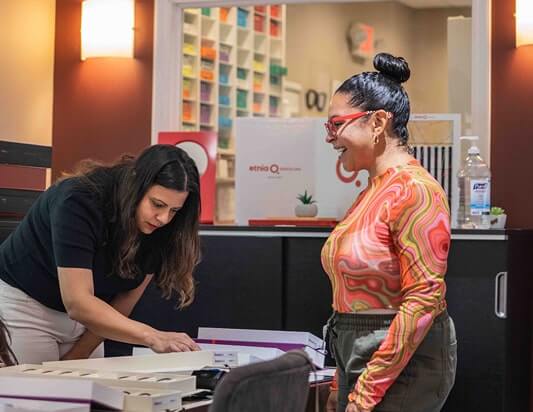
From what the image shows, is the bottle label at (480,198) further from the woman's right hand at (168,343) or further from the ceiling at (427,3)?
the ceiling at (427,3)

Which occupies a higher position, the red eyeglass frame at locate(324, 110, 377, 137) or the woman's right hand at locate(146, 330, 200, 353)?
the red eyeglass frame at locate(324, 110, 377, 137)

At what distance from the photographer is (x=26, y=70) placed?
459cm

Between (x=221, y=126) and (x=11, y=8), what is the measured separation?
2982 mm

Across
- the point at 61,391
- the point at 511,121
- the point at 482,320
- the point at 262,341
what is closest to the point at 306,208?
the point at 482,320

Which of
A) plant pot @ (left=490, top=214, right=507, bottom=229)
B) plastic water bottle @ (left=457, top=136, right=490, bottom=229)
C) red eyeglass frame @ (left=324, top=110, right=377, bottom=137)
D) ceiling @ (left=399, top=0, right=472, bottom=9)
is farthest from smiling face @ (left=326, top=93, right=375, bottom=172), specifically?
ceiling @ (left=399, top=0, right=472, bottom=9)

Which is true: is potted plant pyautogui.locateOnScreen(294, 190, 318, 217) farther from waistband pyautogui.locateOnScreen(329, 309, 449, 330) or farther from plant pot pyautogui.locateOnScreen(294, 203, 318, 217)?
waistband pyautogui.locateOnScreen(329, 309, 449, 330)

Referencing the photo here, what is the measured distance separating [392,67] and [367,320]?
1.84ft

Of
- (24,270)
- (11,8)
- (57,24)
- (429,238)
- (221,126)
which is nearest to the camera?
(429,238)

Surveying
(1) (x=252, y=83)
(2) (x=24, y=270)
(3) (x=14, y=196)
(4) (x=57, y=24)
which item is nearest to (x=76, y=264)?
(2) (x=24, y=270)

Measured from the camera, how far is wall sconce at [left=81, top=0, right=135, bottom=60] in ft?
15.0

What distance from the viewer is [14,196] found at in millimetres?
3797

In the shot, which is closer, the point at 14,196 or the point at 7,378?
the point at 7,378

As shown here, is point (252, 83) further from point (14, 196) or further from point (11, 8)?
point (14, 196)

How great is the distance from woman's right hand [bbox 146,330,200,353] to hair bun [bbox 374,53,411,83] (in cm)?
77
